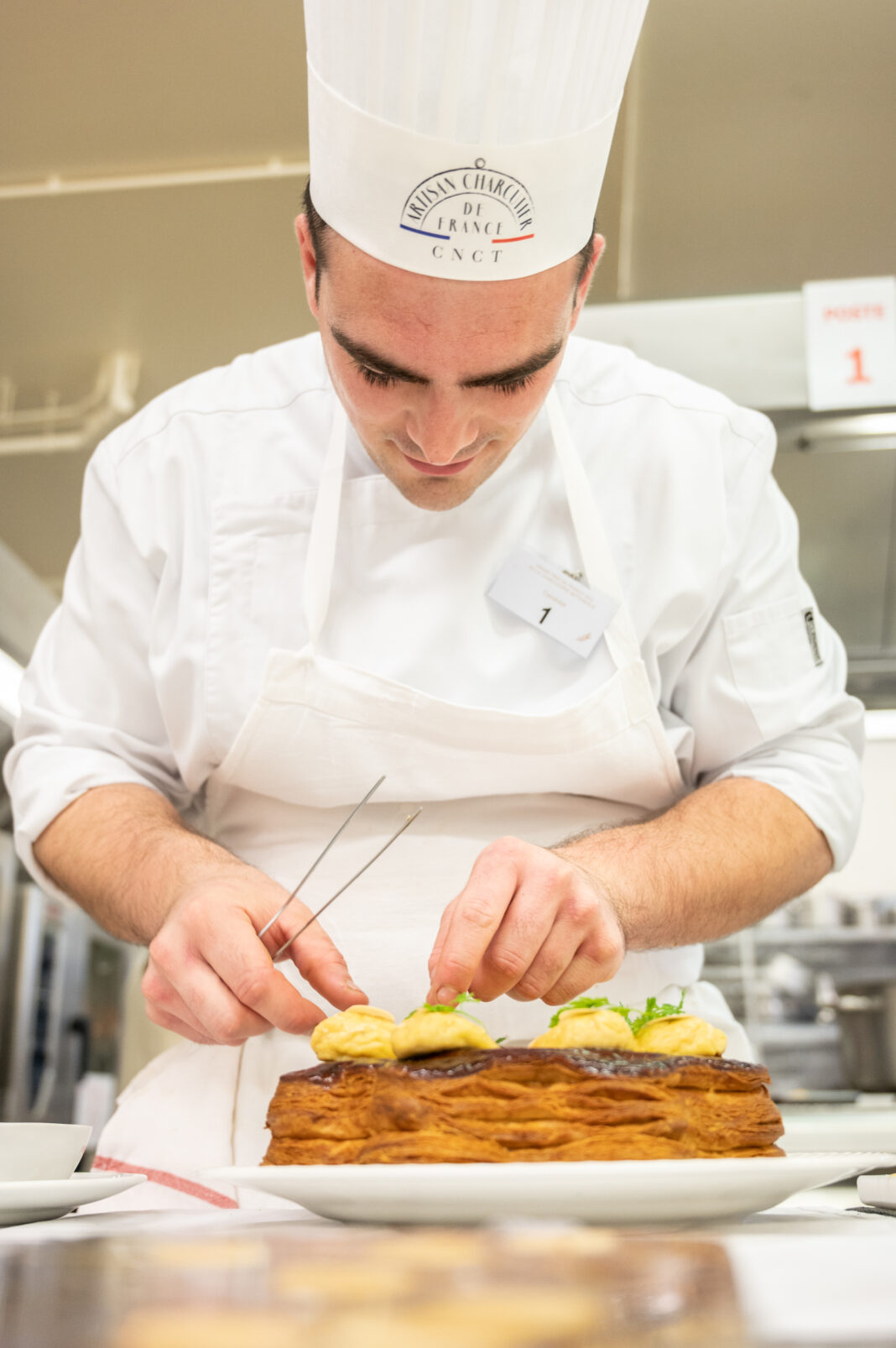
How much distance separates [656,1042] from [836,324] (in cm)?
234

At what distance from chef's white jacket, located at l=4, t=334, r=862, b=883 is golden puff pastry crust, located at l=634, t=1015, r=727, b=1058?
55 cm

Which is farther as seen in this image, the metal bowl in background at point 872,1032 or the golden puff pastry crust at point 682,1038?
the metal bowl in background at point 872,1032

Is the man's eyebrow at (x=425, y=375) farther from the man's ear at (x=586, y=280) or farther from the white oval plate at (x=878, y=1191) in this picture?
the white oval plate at (x=878, y=1191)

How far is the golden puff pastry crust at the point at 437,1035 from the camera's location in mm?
671

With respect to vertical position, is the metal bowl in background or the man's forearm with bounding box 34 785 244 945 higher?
the man's forearm with bounding box 34 785 244 945

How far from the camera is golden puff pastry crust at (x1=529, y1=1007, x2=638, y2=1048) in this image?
69cm

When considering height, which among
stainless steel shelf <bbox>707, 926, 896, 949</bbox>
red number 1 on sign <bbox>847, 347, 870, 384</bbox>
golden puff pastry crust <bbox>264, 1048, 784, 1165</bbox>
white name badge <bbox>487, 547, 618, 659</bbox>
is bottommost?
golden puff pastry crust <bbox>264, 1048, 784, 1165</bbox>

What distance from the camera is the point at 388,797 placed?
1.27 m

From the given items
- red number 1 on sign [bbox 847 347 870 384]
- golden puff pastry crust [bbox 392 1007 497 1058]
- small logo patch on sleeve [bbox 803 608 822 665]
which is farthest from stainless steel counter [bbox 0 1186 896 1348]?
red number 1 on sign [bbox 847 347 870 384]

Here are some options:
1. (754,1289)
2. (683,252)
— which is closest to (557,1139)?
(754,1289)

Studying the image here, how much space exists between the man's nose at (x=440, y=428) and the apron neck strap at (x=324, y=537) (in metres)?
0.19

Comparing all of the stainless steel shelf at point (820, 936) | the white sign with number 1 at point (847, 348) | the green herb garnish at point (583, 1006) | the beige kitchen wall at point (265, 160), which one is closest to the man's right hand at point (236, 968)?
the green herb garnish at point (583, 1006)

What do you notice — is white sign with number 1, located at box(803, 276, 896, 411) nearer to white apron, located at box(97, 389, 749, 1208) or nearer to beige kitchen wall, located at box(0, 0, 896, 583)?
beige kitchen wall, located at box(0, 0, 896, 583)

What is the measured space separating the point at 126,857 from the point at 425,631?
0.39 m
